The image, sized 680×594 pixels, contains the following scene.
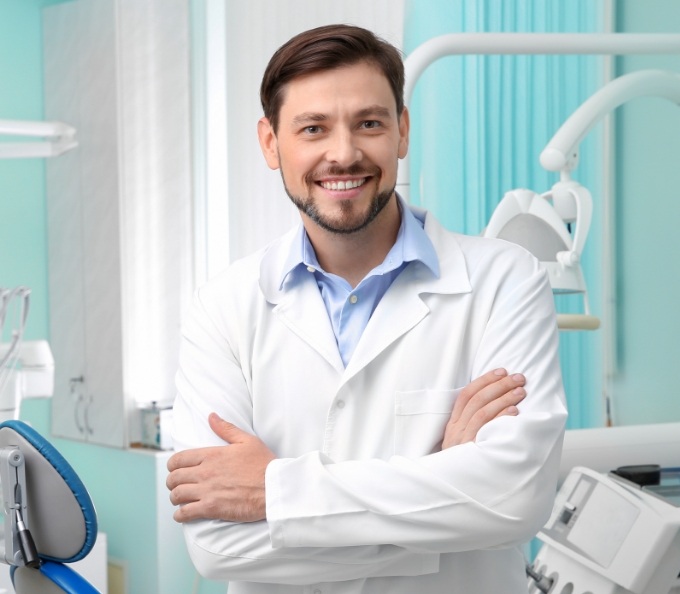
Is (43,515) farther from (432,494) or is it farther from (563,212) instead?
(563,212)

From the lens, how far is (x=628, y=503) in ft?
6.27

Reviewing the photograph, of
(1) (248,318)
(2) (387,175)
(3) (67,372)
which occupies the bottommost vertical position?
(3) (67,372)

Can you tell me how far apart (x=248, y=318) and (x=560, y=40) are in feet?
3.21

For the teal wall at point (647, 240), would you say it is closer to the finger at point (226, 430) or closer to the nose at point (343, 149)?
the nose at point (343, 149)

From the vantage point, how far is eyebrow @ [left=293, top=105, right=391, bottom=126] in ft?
4.77

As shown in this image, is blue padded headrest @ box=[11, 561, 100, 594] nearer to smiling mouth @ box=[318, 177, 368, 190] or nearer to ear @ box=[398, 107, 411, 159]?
smiling mouth @ box=[318, 177, 368, 190]

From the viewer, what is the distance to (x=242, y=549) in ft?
4.47

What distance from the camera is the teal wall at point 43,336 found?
3572 millimetres

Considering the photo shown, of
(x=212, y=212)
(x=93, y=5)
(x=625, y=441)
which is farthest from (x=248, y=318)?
(x=93, y=5)

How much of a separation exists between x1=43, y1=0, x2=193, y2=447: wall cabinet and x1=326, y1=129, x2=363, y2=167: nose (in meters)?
2.28

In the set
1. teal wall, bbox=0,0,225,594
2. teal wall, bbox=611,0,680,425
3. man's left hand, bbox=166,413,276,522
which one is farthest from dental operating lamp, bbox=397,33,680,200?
teal wall, bbox=0,0,225,594

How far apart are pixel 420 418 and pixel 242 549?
1.00ft

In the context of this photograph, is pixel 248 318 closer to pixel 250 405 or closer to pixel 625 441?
pixel 250 405

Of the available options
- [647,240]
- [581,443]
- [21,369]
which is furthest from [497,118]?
[21,369]
